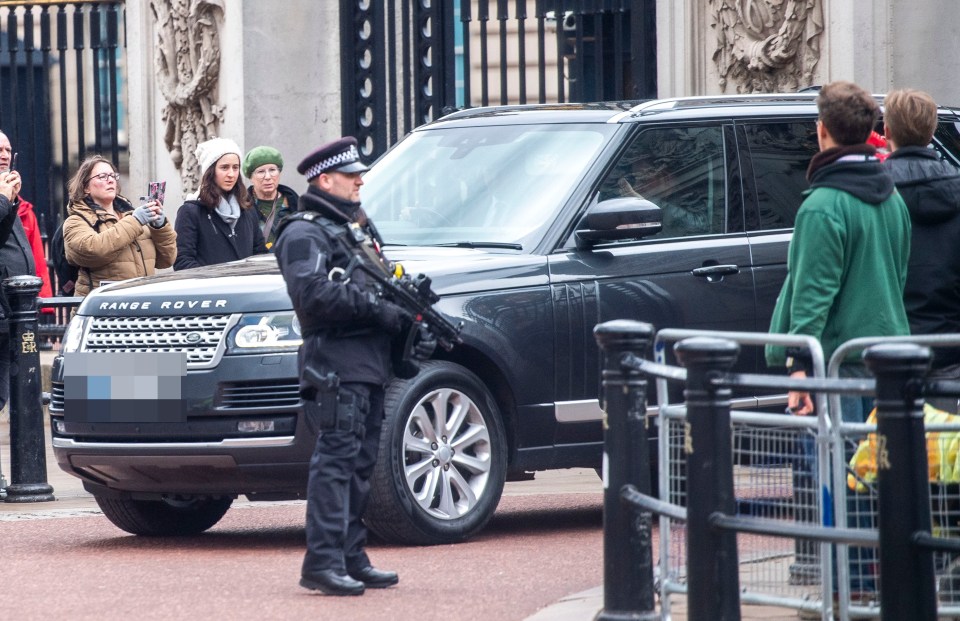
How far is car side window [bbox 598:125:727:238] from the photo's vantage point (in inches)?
338

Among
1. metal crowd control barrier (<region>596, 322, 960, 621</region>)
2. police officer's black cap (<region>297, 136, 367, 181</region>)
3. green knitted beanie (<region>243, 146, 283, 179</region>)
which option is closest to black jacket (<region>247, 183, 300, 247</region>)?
green knitted beanie (<region>243, 146, 283, 179</region>)

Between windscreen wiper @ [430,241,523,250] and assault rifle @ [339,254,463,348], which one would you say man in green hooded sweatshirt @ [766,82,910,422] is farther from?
windscreen wiper @ [430,241,523,250]

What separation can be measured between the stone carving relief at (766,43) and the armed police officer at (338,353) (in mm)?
8131

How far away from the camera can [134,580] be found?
7.21 metres

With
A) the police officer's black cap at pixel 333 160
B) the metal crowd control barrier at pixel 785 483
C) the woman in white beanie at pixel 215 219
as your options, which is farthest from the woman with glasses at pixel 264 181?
the metal crowd control barrier at pixel 785 483

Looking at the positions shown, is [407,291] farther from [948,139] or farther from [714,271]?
[948,139]

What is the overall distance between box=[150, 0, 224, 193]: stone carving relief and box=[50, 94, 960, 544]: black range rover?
7725 mm

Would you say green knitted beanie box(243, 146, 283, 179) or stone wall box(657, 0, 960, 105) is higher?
stone wall box(657, 0, 960, 105)

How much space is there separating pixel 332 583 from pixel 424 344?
90 centimetres

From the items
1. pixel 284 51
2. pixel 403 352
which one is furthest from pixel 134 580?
pixel 284 51

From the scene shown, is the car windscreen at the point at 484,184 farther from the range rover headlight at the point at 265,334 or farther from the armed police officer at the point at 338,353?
the armed police officer at the point at 338,353

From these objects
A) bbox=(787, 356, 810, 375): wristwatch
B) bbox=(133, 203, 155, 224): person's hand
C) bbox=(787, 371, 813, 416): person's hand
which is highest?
bbox=(133, 203, 155, 224): person's hand

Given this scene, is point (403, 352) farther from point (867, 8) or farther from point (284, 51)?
point (284, 51)

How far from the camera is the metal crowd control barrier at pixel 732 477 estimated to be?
436cm
